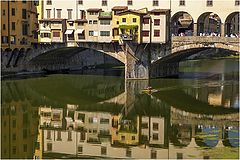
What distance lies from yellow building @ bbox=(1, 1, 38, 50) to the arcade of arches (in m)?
16.0

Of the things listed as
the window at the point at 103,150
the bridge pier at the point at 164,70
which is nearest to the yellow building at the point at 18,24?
the bridge pier at the point at 164,70

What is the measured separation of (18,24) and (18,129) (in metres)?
27.2

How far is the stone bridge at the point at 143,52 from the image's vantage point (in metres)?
48.4

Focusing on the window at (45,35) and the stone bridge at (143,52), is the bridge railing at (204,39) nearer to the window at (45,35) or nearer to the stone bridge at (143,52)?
the stone bridge at (143,52)

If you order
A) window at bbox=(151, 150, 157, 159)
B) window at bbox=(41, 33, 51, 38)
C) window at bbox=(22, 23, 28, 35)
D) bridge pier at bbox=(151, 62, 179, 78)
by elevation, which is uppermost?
window at bbox=(22, 23, 28, 35)

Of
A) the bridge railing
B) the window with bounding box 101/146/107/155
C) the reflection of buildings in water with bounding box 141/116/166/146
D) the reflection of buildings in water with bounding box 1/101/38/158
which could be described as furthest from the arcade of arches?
the window with bounding box 101/146/107/155

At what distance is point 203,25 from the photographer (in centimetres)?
5981

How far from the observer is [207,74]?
5812 cm

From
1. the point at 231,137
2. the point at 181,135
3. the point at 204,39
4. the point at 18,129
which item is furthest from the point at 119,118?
the point at 204,39

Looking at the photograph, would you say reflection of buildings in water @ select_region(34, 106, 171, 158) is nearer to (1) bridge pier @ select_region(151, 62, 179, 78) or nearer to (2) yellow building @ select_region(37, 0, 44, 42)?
(1) bridge pier @ select_region(151, 62, 179, 78)

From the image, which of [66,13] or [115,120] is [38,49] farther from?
[115,120]

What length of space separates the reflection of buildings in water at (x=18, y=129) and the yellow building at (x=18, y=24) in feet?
55.3

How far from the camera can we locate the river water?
83.4 feet

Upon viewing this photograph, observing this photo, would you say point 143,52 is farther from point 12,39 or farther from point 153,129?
point 153,129
